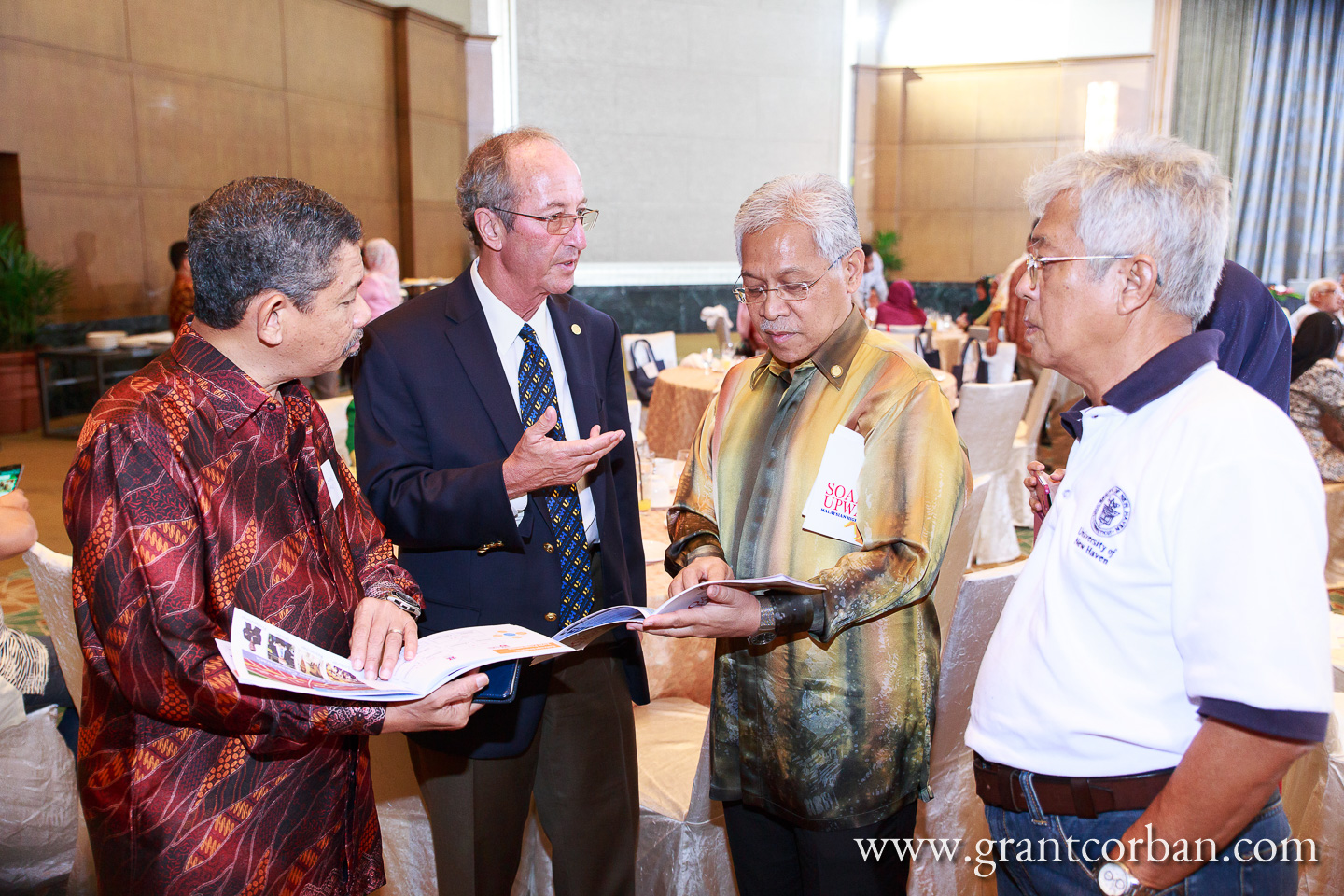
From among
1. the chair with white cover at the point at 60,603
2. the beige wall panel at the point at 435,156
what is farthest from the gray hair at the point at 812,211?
the beige wall panel at the point at 435,156

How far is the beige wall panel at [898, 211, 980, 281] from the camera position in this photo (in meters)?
13.9

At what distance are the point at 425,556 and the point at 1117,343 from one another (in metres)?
1.22

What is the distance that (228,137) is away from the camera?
902cm

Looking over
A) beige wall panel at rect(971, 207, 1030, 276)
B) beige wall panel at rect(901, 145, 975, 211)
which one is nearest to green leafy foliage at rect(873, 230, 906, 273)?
beige wall panel at rect(901, 145, 975, 211)

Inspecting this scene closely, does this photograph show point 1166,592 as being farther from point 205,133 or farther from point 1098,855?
point 205,133

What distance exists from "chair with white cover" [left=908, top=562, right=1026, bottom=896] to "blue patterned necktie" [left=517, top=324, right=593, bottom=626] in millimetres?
709

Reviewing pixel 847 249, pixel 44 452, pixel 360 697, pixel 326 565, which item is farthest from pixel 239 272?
pixel 44 452

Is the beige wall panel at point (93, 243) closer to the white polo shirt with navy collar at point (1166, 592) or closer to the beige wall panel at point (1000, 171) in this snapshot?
the white polo shirt with navy collar at point (1166, 592)

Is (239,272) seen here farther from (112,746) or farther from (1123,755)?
(1123,755)

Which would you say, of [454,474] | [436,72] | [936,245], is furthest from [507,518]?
[936,245]

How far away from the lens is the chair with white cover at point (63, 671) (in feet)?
5.98

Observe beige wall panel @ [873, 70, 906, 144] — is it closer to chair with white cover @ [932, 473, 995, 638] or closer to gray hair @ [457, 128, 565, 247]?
chair with white cover @ [932, 473, 995, 638]

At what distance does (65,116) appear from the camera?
766 cm

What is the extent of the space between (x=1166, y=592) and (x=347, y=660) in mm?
1026
